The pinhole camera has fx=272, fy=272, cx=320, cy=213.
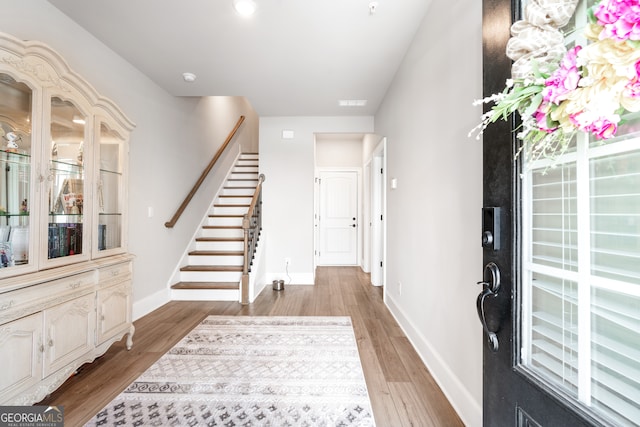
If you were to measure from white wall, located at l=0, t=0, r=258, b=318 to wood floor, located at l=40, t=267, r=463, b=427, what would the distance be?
2.04ft

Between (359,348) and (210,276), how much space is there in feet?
7.89

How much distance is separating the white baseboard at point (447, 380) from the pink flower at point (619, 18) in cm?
158

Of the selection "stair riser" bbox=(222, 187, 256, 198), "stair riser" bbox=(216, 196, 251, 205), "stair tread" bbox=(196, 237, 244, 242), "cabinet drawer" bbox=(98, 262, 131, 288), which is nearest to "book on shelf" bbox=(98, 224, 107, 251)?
"cabinet drawer" bbox=(98, 262, 131, 288)

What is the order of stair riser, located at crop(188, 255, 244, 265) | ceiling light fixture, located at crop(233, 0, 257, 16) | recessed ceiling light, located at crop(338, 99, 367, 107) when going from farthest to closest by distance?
stair riser, located at crop(188, 255, 244, 265), recessed ceiling light, located at crop(338, 99, 367, 107), ceiling light fixture, located at crop(233, 0, 257, 16)

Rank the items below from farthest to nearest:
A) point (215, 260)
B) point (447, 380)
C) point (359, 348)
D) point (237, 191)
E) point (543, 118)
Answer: point (237, 191) < point (215, 260) < point (359, 348) < point (447, 380) < point (543, 118)

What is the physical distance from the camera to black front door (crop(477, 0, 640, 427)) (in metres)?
0.74

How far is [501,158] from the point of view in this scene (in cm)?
82

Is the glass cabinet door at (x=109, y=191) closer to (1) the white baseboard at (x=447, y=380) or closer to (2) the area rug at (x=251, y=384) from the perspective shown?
(2) the area rug at (x=251, y=384)

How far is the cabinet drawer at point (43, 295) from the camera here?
139 cm

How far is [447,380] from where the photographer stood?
1.71 meters

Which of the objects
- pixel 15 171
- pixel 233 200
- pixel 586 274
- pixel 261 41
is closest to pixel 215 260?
pixel 233 200

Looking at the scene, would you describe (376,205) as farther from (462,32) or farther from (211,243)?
(462,32)

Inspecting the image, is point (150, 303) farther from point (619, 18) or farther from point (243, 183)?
point (619, 18)

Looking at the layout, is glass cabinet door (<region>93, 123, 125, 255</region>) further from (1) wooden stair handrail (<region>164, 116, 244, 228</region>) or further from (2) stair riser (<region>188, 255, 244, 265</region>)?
(2) stair riser (<region>188, 255, 244, 265</region>)
